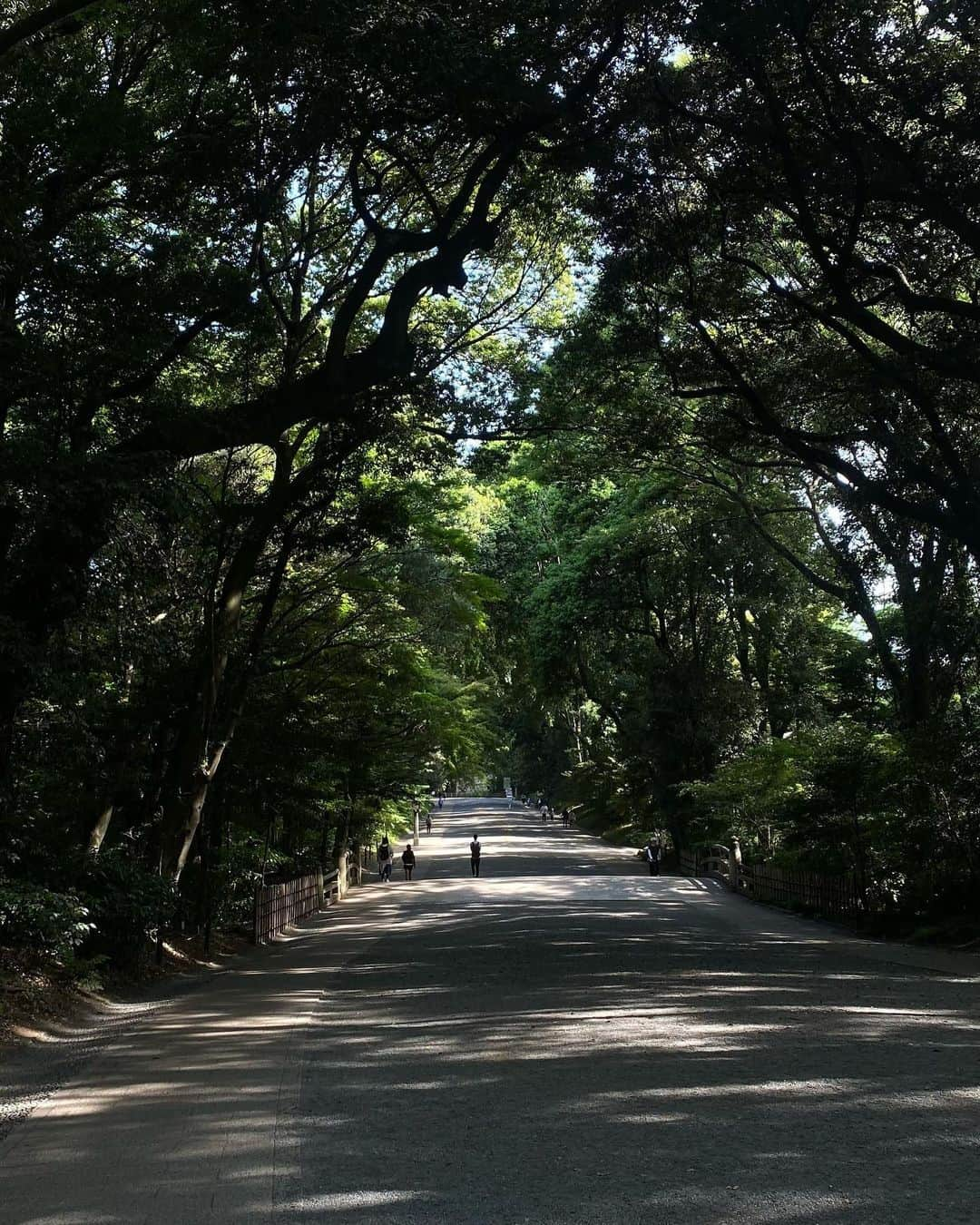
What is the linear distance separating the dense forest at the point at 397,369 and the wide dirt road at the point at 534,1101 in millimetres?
3028

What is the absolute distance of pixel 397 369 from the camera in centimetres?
1122

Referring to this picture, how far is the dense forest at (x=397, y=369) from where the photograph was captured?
9.91m

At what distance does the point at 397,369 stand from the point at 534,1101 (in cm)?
739

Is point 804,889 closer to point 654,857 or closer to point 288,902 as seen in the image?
point 288,902

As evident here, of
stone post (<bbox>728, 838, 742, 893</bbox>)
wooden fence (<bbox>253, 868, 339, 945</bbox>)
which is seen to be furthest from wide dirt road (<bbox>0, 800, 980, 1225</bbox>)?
stone post (<bbox>728, 838, 742, 893</bbox>)

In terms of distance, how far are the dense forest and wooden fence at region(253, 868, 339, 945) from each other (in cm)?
64

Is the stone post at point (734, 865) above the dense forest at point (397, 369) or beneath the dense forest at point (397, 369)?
beneath

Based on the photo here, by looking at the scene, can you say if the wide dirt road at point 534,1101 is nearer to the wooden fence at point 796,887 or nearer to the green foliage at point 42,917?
the green foliage at point 42,917

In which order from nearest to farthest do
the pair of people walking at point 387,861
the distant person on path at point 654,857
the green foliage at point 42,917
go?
the green foliage at point 42,917 → the pair of people walking at point 387,861 → the distant person on path at point 654,857

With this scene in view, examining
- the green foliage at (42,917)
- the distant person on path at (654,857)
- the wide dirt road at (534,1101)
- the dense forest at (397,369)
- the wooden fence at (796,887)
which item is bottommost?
the distant person on path at (654,857)

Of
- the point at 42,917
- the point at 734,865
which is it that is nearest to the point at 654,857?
the point at 734,865

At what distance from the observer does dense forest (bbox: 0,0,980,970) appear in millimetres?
9906

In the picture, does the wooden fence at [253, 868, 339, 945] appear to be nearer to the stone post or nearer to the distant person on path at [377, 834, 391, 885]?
the distant person on path at [377, 834, 391, 885]

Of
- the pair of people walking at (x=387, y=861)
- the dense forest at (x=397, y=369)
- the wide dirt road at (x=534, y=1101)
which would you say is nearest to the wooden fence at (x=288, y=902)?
the dense forest at (x=397, y=369)
